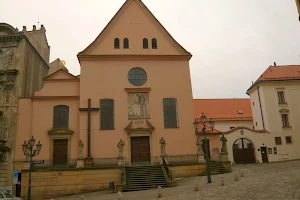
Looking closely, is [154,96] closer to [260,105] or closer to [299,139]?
[260,105]

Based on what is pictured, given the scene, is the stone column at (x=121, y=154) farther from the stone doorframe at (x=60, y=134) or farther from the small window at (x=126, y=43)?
the small window at (x=126, y=43)

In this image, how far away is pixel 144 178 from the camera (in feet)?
71.8

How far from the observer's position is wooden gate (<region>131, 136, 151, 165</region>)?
2616 cm

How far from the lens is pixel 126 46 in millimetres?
28766

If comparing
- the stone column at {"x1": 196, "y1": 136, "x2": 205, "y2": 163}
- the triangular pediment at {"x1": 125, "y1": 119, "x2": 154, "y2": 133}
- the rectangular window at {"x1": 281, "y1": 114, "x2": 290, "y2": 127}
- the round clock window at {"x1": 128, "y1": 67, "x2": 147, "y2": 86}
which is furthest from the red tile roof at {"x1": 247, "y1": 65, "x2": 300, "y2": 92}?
the triangular pediment at {"x1": 125, "y1": 119, "x2": 154, "y2": 133}

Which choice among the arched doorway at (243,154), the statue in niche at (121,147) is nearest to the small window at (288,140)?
the arched doorway at (243,154)

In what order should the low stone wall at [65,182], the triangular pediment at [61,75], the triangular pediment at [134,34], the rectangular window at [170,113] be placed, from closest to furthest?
the low stone wall at [65,182]
the rectangular window at [170,113]
the triangular pediment at [61,75]
the triangular pediment at [134,34]

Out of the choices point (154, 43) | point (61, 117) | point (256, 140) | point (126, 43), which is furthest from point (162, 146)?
point (256, 140)

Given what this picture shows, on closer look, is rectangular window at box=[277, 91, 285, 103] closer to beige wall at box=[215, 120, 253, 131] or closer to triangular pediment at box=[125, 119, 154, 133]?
beige wall at box=[215, 120, 253, 131]

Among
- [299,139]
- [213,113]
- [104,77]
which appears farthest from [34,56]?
[299,139]

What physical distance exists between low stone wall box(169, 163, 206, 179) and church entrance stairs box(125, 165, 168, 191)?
129 centimetres

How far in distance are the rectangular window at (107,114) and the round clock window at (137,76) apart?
115 inches

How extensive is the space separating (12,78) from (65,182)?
493 inches

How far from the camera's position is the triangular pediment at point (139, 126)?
26188mm
